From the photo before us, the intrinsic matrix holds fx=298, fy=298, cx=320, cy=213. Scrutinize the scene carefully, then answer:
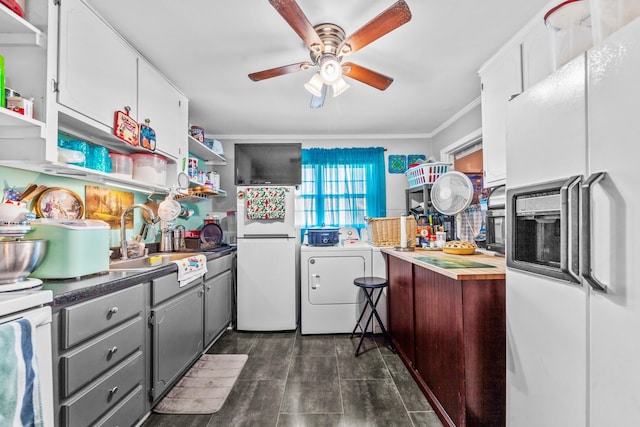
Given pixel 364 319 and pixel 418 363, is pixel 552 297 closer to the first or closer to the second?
pixel 418 363

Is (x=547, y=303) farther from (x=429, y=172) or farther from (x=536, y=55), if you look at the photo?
(x=429, y=172)

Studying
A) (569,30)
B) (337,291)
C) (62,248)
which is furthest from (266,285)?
(569,30)

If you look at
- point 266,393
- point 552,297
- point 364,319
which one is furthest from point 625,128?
point 364,319

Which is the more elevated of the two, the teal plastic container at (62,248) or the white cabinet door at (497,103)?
the white cabinet door at (497,103)

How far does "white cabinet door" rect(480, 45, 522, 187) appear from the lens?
1.91 m

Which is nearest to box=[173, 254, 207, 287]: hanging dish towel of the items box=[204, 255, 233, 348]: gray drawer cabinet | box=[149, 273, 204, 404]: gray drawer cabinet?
box=[149, 273, 204, 404]: gray drawer cabinet

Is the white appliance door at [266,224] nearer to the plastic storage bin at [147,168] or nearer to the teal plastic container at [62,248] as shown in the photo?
the plastic storage bin at [147,168]

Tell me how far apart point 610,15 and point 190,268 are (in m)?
2.46

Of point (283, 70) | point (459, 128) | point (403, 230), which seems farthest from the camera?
point (459, 128)

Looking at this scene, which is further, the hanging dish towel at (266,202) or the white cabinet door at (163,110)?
the hanging dish towel at (266,202)

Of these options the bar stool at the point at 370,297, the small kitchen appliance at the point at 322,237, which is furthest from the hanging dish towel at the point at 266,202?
the bar stool at the point at 370,297

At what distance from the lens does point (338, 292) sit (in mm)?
3061

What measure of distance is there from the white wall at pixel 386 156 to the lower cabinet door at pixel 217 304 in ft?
3.97

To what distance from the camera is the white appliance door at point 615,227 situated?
2.58 feet
